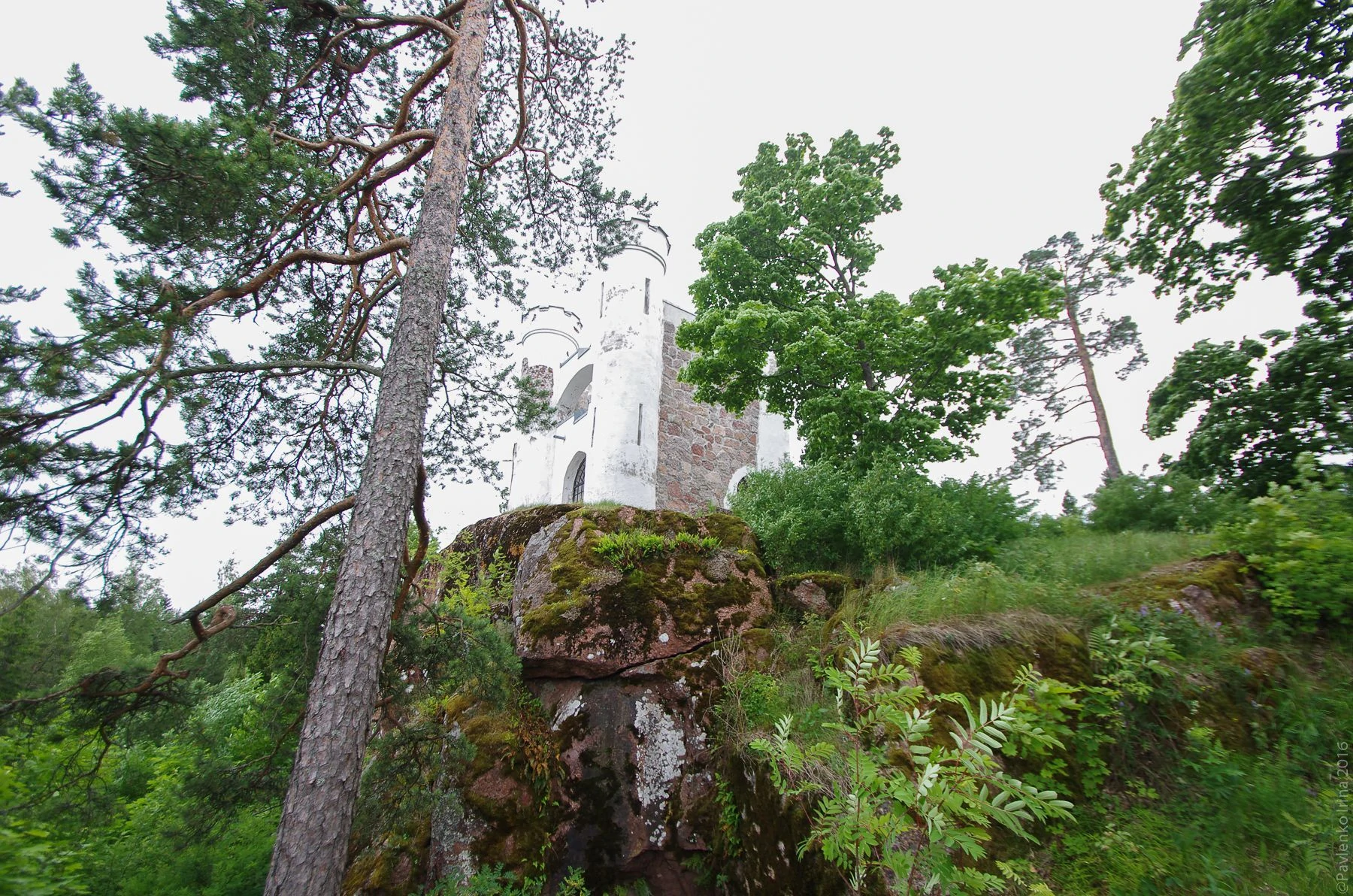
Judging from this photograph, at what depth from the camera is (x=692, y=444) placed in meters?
12.4

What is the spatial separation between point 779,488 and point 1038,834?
510cm

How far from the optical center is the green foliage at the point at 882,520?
22.0 ft

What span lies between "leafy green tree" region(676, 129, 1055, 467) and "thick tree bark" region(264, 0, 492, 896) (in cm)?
460

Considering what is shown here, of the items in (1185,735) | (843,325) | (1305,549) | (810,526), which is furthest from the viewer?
(843,325)

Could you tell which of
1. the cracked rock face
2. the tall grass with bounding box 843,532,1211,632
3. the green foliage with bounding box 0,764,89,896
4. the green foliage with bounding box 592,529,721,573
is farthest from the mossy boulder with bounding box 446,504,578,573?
the green foliage with bounding box 0,764,89,896

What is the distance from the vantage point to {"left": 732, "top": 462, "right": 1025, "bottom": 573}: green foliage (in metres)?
6.70

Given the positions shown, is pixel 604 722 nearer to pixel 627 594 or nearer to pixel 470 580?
pixel 627 594

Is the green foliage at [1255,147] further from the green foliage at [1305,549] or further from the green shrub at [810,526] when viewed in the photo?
the green shrub at [810,526]

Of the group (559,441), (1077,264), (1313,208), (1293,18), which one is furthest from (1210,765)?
(1077,264)

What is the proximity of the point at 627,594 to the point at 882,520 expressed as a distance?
3.01 metres

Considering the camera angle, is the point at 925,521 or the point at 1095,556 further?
the point at 925,521

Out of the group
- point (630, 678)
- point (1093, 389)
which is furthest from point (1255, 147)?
point (630, 678)

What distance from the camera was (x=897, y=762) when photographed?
10.8 ft

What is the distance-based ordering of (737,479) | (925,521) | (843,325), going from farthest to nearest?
1. (737,479)
2. (843,325)
3. (925,521)
